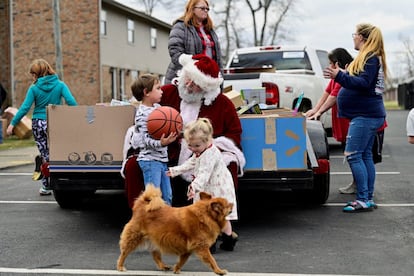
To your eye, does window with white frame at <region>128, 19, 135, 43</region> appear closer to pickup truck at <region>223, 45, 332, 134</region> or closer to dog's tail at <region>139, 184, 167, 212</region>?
pickup truck at <region>223, 45, 332, 134</region>

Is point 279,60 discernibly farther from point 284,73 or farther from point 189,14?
point 189,14

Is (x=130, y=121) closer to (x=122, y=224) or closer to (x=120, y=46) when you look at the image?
(x=122, y=224)

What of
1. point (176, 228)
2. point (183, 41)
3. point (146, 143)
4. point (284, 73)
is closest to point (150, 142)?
point (146, 143)

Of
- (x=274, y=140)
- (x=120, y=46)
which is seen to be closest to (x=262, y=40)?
(x=120, y=46)

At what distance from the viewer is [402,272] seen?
16.3ft

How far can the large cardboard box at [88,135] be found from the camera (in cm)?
631

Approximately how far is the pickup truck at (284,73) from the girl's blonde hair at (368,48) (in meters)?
3.10

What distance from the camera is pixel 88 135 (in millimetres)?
6332

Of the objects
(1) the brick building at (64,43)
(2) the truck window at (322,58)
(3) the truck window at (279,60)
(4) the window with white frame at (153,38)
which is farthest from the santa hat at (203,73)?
(4) the window with white frame at (153,38)

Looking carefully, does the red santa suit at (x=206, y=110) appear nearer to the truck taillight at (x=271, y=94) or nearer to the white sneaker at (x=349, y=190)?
the white sneaker at (x=349, y=190)

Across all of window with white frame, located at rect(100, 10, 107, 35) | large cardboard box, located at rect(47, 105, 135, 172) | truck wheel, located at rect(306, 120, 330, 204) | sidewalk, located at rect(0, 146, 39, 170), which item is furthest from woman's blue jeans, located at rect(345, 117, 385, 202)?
window with white frame, located at rect(100, 10, 107, 35)

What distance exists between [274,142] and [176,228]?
171 cm

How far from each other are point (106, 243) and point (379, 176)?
537cm

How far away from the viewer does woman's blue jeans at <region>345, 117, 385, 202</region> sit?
23.9 ft
